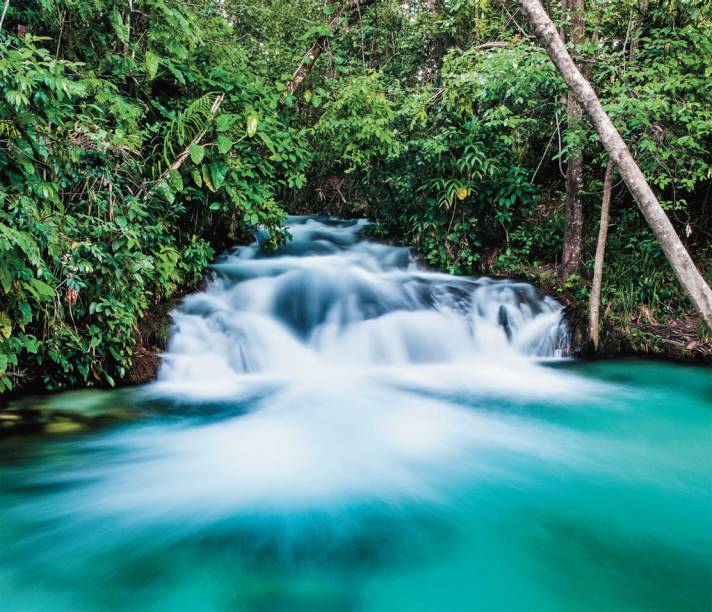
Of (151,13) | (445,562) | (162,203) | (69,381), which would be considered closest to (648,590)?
(445,562)

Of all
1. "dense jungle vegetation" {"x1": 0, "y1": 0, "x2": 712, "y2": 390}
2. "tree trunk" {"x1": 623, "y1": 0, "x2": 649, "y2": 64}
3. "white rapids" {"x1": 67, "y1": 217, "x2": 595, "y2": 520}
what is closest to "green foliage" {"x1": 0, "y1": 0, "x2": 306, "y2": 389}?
"dense jungle vegetation" {"x1": 0, "y1": 0, "x2": 712, "y2": 390}

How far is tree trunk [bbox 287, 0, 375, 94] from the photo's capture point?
293 inches

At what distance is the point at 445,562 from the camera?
273 centimetres

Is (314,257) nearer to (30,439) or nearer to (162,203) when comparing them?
(162,203)

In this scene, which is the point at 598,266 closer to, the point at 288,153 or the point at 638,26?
the point at 638,26

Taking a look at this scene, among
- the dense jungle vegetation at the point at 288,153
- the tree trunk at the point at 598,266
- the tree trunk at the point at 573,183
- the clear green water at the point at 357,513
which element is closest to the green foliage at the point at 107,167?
the dense jungle vegetation at the point at 288,153

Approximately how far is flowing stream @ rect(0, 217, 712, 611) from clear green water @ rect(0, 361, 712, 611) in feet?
0.05

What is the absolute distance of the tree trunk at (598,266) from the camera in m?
6.16

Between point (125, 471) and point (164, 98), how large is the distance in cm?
384

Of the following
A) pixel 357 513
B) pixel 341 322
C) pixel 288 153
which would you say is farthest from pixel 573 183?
pixel 357 513

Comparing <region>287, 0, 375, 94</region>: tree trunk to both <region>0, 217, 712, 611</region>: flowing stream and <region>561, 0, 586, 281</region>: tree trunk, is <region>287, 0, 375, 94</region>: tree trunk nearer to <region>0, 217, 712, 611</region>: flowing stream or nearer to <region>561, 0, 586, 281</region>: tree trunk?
<region>0, 217, 712, 611</region>: flowing stream

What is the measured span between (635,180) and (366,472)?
2.92m

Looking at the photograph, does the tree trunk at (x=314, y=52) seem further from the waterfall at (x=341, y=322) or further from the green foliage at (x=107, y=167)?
the waterfall at (x=341, y=322)

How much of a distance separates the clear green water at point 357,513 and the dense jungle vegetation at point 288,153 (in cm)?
108
